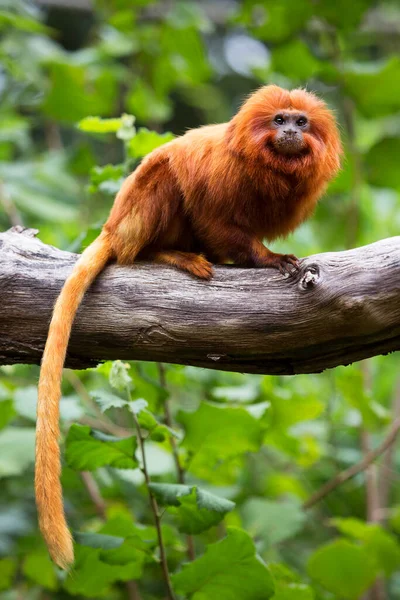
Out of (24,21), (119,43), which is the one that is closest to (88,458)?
(24,21)

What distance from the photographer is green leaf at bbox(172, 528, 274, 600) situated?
2.34 m

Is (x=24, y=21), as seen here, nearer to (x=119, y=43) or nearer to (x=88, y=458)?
(x=119, y=43)

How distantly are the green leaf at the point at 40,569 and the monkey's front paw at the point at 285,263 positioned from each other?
213 cm

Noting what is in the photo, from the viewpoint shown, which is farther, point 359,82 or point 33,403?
point 359,82

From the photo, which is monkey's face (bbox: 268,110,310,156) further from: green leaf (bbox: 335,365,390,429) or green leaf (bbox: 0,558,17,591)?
green leaf (bbox: 0,558,17,591)

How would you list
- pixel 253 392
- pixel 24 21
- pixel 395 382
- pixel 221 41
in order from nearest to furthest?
pixel 253 392 → pixel 24 21 → pixel 395 382 → pixel 221 41

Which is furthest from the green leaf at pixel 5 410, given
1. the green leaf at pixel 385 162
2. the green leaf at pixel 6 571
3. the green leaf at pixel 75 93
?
the green leaf at pixel 385 162

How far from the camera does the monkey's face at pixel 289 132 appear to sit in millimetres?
2643

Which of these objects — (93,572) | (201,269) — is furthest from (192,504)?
(201,269)

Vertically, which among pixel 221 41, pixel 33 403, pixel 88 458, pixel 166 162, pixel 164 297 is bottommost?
pixel 88 458

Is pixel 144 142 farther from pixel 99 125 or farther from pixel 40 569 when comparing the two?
pixel 40 569

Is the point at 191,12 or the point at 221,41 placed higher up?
the point at 221,41

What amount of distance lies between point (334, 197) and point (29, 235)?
9.60ft

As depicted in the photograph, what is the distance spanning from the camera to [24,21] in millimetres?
4055
